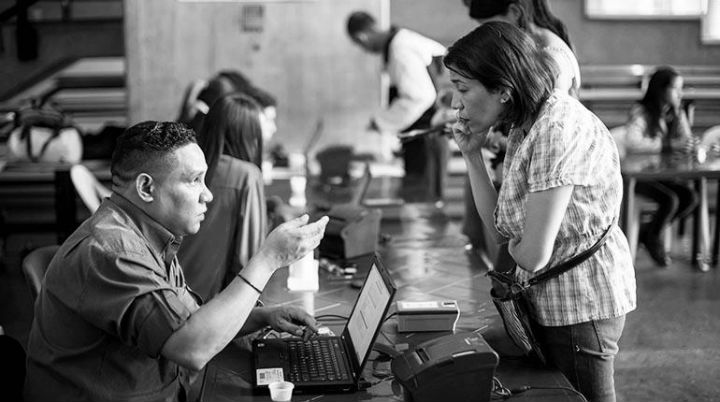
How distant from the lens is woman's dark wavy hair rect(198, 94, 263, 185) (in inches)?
139

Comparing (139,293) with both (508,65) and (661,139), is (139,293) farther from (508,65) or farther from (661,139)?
(661,139)

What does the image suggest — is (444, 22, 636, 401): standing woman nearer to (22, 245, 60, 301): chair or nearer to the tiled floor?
the tiled floor

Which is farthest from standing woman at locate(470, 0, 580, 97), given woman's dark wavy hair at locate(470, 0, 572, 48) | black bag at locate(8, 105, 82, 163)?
black bag at locate(8, 105, 82, 163)

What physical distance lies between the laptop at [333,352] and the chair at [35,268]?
2.76 ft

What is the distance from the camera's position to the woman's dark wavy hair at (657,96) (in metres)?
6.36

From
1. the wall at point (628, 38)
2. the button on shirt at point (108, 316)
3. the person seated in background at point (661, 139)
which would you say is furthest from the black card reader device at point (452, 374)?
the wall at point (628, 38)

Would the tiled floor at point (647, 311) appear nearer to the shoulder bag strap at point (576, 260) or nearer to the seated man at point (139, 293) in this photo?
the shoulder bag strap at point (576, 260)

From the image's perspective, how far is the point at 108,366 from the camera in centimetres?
198

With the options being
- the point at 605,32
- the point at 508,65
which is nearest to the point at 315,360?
the point at 508,65

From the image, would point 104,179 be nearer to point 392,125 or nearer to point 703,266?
point 392,125

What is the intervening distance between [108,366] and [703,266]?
206 inches

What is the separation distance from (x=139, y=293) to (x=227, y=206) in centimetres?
156

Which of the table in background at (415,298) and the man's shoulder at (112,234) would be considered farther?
the table in background at (415,298)

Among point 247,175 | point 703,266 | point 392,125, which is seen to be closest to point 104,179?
point 392,125
